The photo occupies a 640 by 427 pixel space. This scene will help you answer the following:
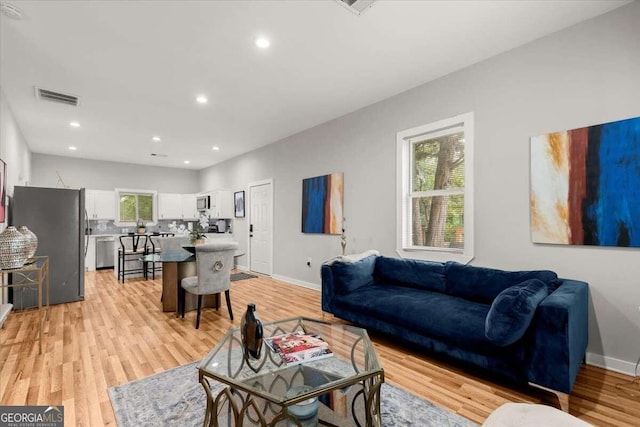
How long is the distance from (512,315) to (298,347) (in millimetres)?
1388

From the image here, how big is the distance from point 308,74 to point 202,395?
3.21 m

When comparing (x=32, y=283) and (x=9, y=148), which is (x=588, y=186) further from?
(x=9, y=148)

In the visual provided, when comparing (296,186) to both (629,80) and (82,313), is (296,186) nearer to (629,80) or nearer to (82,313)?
(82,313)

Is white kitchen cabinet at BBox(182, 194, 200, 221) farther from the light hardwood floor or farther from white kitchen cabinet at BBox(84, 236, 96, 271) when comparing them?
the light hardwood floor

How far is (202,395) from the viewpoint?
202 centimetres

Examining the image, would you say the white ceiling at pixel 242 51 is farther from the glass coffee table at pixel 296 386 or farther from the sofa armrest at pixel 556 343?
the glass coffee table at pixel 296 386

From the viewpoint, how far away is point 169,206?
8.84 meters

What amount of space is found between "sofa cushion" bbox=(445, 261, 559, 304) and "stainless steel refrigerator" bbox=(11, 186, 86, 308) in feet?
16.6

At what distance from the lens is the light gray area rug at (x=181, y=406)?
176 cm

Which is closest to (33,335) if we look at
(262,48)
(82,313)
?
(82,313)

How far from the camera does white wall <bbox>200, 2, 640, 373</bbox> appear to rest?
2334 millimetres

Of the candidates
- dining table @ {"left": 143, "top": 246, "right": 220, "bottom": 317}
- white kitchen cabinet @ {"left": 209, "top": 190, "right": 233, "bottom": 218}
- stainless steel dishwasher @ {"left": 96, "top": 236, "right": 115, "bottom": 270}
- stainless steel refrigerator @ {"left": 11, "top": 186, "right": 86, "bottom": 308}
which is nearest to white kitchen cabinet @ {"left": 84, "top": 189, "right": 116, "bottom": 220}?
stainless steel dishwasher @ {"left": 96, "top": 236, "right": 115, "bottom": 270}

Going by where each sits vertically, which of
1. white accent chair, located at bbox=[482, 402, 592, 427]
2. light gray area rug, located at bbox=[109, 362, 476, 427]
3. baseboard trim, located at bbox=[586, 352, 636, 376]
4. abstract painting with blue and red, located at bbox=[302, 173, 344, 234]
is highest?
abstract painting with blue and red, located at bbox=[302, 173, 344, 234]

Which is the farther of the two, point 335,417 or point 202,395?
point 202,395
